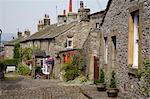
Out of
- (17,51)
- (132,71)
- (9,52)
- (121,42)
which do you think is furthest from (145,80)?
(9,52)

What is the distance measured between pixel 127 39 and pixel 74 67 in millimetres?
12283

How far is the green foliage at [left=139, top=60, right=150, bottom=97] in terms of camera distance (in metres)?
10.8

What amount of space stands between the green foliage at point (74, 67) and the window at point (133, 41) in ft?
39.3

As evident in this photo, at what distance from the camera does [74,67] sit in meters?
26.0

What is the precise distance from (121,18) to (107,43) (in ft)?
11.8

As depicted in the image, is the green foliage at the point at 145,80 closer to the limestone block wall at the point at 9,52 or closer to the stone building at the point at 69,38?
the stone building at the point at 69,38

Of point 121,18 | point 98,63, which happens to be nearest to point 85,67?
point 98,63

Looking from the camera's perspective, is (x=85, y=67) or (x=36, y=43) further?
(x=36, y=43)

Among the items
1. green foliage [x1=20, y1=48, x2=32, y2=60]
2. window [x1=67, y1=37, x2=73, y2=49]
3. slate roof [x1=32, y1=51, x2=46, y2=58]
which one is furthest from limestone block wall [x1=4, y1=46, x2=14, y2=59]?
window [x1=67, y1=37, x2=73, y2=49]

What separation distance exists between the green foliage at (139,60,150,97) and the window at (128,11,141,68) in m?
1.74

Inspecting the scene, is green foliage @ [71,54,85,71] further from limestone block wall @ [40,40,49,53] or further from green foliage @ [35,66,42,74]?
green foliage @ [35,66,42,74]

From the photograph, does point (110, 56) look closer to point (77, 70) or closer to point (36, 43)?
point (77, 70)

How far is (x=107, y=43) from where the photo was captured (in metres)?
18.6

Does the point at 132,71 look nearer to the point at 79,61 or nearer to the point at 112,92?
the point at 112,92
